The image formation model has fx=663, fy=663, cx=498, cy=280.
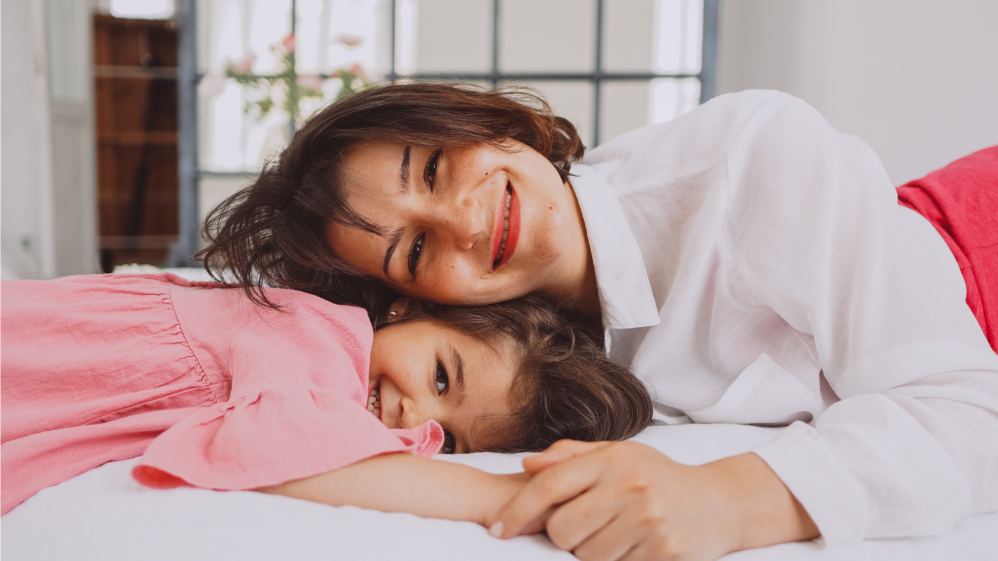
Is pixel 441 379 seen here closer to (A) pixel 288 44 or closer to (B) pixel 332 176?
(B) pixel 332 176

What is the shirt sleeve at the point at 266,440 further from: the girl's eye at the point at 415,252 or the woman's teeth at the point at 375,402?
the girl's eye at the point at 415,252

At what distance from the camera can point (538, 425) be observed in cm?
90

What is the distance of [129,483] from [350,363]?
26cm

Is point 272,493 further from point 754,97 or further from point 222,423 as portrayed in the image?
point 754,97

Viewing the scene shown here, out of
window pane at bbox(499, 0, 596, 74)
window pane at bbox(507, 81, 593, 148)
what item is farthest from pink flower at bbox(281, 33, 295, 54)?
window pane at bbox(507, 81, 593, 148)

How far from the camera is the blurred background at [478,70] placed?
1.90m

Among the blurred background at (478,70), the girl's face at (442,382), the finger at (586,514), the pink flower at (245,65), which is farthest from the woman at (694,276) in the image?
the pink flower at (245,65)

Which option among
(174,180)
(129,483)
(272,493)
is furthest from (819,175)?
(174,180)

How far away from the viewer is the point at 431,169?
3.21 ft

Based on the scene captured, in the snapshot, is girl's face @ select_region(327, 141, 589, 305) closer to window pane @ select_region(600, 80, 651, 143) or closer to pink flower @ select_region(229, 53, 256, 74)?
window pane @ select_region(600, 80, 651, 143)

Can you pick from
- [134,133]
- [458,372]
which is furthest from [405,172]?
[134,133]

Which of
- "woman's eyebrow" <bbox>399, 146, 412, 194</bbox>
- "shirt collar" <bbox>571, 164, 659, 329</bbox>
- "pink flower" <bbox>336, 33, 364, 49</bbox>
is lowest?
"shirt collar" <bbox>571, 164, 659, 329</bbox>

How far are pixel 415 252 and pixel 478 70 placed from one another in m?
1.85

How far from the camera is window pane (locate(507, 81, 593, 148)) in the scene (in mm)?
2619
